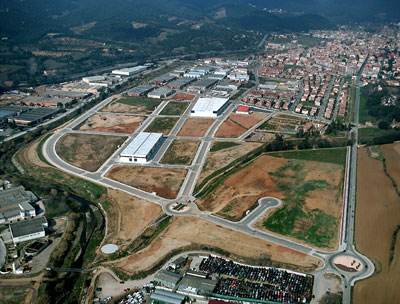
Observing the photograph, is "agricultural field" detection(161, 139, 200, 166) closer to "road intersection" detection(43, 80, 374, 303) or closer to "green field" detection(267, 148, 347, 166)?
"road intersection" detection(43, 80, 374, 303)

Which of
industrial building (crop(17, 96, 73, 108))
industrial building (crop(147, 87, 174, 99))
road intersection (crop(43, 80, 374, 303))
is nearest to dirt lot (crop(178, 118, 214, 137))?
road intersection (crop(43, 80, 374, 303))

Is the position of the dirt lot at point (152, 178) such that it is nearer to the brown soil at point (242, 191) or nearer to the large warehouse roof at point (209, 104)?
the brown soil at point (242, 191)

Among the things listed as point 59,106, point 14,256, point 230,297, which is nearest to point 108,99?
point 59,106

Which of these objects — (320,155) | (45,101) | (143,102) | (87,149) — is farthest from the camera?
(45,101)

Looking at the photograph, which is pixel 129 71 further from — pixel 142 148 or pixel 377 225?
pixel 377 225

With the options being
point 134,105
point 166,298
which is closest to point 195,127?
point 134,105

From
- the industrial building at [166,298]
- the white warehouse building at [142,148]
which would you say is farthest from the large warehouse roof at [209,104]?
the industrial building at [166,298]

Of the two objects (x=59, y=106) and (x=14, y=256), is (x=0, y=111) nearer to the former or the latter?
(x=59, y=106)
